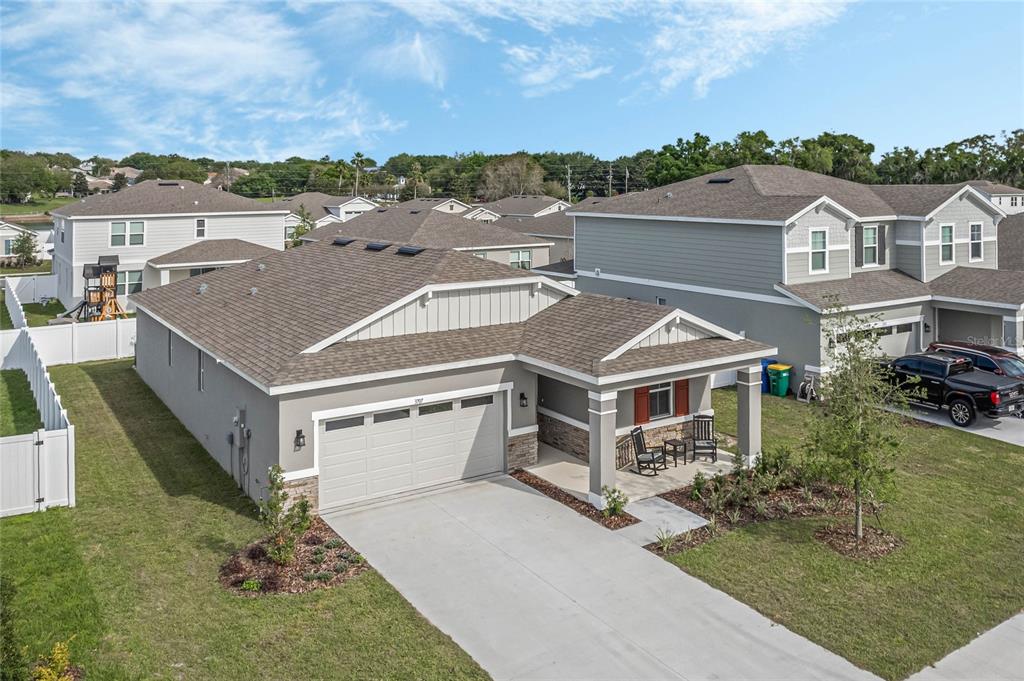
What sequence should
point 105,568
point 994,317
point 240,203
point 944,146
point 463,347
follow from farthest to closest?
point 944,146 < point 240,203 < point 994,317 < point 463,347 < point 105,568

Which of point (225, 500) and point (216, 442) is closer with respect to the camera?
point (225, 500)

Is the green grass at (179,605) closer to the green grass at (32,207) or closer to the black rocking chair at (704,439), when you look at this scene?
the black rocking chair at (704,439)

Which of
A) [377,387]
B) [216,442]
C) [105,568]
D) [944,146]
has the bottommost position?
[105,568]

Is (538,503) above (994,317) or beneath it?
beneath

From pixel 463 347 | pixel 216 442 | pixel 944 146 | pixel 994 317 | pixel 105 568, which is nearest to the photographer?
pixel 105 568

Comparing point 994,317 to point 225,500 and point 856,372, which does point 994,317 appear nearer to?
point 856,372

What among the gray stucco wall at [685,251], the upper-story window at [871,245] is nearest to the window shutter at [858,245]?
the upper-story window at [871,245]

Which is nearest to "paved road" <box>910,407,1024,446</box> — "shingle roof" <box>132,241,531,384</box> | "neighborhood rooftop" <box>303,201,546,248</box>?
"shingle roof" <box>132,241,531,384</box>

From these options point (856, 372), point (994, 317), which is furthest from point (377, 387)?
point (994, 317)
